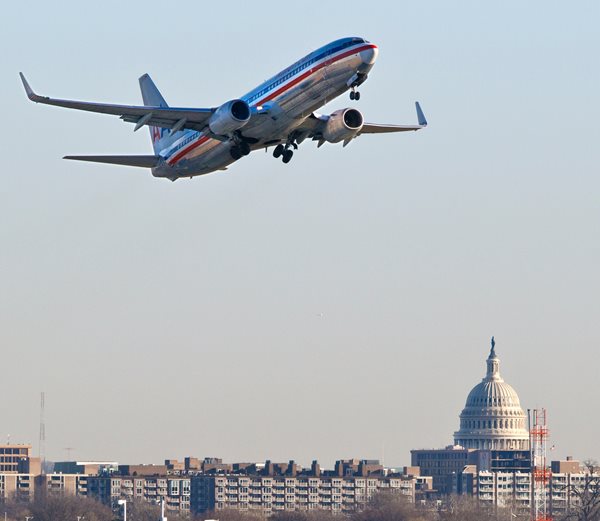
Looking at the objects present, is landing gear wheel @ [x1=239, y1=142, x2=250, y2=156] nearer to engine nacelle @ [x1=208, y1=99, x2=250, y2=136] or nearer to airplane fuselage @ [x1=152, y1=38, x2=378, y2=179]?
airplane fuselage @ [x1=152, y1=38, x2=378, y2=179]

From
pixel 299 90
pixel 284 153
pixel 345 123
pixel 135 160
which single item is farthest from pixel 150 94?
pixel 299 90

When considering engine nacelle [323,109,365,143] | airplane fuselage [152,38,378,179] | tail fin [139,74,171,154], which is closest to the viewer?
airplane fuselage [152,38,378,179]

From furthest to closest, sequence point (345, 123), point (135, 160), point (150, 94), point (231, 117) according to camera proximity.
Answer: point (150, 94) < point (135, 160) < point (345, 123) < point (231, 117)

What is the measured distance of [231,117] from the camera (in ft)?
331

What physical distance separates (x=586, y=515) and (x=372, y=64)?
104196mm

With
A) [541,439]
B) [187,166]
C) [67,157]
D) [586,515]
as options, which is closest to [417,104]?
[187,166]

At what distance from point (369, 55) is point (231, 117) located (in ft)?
29.2

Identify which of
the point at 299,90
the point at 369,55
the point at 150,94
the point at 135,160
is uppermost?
the point at 150,94

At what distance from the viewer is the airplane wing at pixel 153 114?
335 ft

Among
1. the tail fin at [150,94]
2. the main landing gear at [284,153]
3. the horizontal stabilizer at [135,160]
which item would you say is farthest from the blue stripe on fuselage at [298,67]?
the tail fin at [150,94]

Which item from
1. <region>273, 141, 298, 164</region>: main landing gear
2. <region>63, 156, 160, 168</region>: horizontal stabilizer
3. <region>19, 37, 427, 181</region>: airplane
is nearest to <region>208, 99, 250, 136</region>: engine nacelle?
<region>19, 37, 427, 181</region>: airplane

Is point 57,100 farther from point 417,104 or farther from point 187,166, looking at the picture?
point 417,104

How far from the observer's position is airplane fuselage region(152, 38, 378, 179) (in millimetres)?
98125

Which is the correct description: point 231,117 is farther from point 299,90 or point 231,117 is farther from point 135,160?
point 135,160
